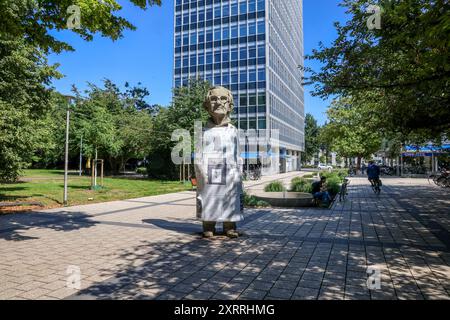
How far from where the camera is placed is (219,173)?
6676 mm

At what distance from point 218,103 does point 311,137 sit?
80917 millimetres

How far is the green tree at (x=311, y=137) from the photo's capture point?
273 ft

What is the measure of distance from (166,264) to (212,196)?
2070 mm

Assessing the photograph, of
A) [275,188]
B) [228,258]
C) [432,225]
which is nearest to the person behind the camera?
[228,258]

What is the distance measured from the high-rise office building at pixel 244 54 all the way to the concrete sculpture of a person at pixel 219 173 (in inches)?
1297

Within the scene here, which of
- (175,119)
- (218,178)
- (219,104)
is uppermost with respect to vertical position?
(175,119)

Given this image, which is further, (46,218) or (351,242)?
(46,218)

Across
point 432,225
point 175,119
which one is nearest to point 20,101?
point 175,119

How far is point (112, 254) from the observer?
552cm

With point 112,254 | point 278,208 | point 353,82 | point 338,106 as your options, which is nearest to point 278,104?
point 338,106

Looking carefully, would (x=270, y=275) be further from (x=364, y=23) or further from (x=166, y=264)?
(x=364, y=23)

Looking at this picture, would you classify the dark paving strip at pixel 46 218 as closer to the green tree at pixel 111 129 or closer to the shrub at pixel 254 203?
→ the shrub at pixel 254 203

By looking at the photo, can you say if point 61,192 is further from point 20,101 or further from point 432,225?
point 432,225

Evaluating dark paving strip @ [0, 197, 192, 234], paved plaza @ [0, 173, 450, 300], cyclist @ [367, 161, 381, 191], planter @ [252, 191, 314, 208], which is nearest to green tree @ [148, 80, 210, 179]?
cyclist @ [367, 161, 381, 191]
